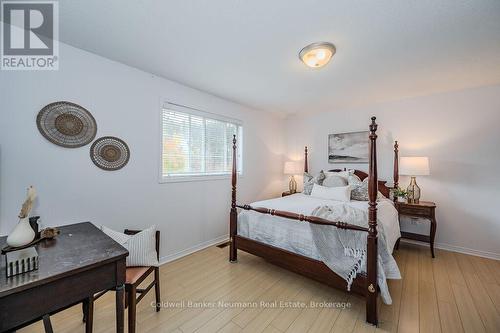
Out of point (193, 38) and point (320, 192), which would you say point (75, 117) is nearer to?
point (193, 38)

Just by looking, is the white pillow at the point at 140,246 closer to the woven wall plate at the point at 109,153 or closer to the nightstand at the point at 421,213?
the woven wall plate at the point at 109,153

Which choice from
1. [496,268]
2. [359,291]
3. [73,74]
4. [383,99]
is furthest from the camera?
[383,99]

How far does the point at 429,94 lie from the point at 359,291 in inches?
124

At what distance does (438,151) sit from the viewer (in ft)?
10.3

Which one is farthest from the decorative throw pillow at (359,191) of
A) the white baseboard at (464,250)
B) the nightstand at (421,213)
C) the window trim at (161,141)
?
the window trim at (161,141)

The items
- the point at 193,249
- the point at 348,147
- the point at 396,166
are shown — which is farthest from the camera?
the point at 348,147

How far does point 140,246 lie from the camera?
63.4 inches

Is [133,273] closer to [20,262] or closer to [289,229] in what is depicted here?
[20,262]

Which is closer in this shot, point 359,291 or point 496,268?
point 359,291

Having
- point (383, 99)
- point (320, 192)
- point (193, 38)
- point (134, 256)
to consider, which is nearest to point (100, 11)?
point (193, 38)

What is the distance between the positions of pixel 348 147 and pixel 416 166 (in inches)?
44.8

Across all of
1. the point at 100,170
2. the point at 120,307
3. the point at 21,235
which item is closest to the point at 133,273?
the point at 120,307

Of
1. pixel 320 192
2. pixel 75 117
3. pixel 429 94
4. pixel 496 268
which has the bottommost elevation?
pixel 496 268

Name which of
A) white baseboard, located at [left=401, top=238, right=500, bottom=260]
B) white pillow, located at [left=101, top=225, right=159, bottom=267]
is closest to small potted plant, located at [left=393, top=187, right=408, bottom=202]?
white baseboard, located at [left=401, top=238, right=500, bottom=260]
